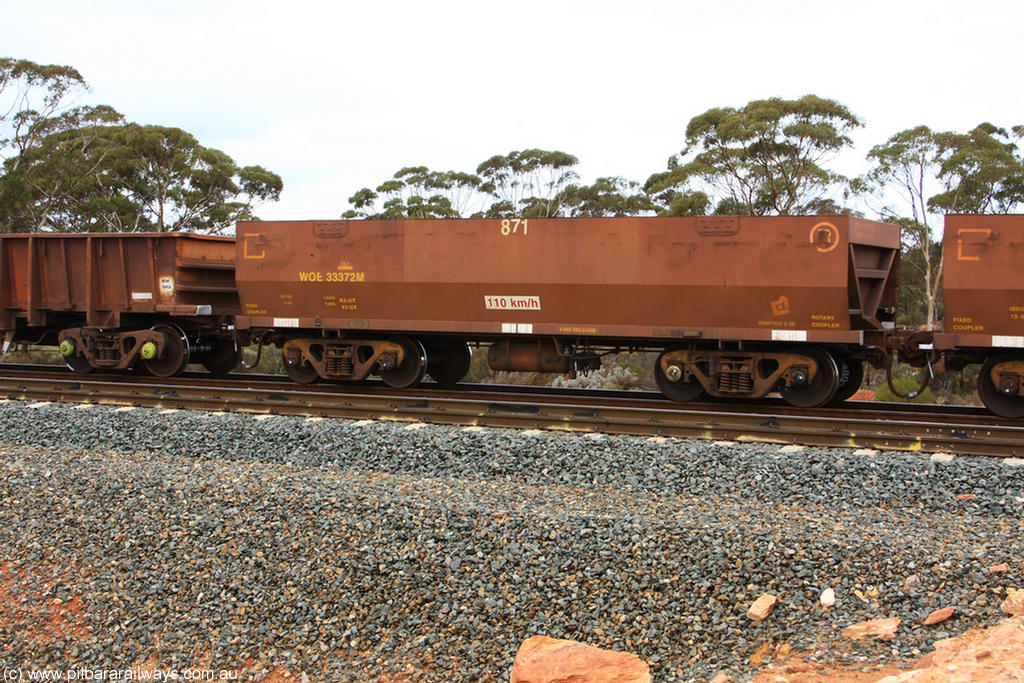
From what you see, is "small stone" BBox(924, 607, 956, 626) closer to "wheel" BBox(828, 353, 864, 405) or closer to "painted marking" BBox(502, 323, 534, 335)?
"wheel" BBox(828, 353, 864, 405)

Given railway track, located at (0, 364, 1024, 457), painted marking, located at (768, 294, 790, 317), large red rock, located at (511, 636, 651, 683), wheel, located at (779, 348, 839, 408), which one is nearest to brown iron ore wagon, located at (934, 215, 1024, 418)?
railway track, located at (0, 364, 1024, 457)

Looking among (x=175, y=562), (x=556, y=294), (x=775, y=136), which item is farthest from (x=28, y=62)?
(x=175, y=562)

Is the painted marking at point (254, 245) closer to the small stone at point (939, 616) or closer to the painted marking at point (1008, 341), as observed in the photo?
the painted marking at point (1008, 341)

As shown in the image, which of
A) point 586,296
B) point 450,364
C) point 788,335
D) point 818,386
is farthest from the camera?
point 450,364

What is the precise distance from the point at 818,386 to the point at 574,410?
3.26 meters

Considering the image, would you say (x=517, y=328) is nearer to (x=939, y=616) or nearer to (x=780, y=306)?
(x=780, y=306)

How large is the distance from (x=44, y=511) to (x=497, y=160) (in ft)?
122

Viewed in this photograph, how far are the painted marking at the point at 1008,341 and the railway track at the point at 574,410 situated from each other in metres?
0.90

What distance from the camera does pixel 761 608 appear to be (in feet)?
17.2

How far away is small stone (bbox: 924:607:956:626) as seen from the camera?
4.99m

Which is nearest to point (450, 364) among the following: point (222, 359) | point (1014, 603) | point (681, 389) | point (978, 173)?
point (681, 389)

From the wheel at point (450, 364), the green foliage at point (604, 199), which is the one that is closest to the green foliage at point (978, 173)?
the green foliage at point (604, 199)

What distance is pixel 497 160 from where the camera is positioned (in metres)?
42.7

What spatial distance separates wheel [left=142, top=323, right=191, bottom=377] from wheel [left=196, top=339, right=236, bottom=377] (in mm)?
1079
